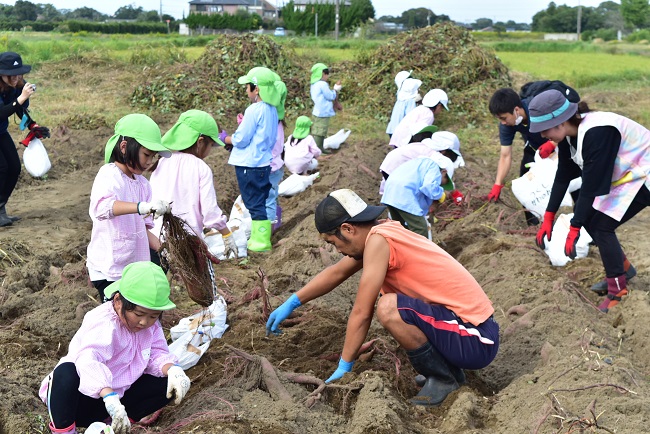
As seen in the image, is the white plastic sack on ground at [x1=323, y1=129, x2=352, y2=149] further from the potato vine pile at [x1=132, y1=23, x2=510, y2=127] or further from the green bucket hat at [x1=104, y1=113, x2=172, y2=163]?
the green bucket hat at [x1=104, y1=113, x2=172, y2=163]

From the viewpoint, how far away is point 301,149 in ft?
30.3

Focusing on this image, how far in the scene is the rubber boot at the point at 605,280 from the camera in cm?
531

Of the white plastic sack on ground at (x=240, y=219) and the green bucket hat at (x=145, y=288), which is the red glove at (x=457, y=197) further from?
→ the green bucket hat at (x=145, y=288)

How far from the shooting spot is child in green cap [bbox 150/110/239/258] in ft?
17.0

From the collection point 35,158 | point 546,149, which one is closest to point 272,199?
point 35,158

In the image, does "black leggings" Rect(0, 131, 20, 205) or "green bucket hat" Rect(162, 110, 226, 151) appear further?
"black leggings" Rect(0, 131, 20, 205)

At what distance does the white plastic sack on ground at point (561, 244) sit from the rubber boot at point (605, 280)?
1.55 ft

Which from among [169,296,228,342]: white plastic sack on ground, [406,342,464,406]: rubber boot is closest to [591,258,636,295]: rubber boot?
[406,342,464,406]: rubber boot

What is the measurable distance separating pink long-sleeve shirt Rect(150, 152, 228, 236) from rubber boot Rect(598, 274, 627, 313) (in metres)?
2.78

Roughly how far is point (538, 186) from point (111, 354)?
4.58 m

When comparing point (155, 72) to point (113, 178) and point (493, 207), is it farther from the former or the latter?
point (113, 178)

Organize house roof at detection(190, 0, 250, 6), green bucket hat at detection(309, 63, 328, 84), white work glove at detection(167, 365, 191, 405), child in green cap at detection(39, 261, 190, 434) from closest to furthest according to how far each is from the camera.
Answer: child in green cap at detection(39, 261, 190, 434) < white work glove at detection(167, 365, 191, 405) < green bucket hat at detection(309, 63, 328, 84) < house roof at detection(190, 0, 250, 6)

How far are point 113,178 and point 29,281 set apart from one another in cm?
212

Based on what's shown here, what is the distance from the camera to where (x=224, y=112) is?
14.0m
